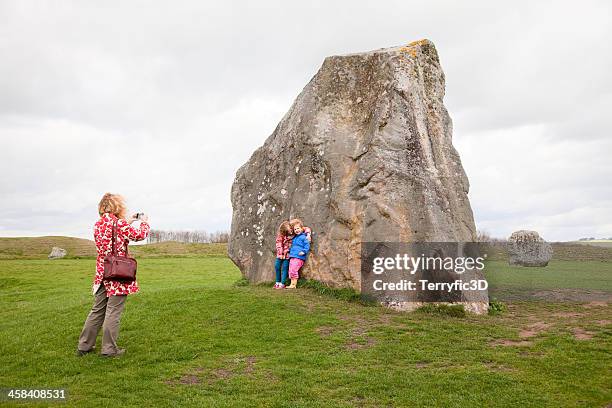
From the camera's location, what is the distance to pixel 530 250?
115 feet

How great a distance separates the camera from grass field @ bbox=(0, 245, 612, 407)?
829cm

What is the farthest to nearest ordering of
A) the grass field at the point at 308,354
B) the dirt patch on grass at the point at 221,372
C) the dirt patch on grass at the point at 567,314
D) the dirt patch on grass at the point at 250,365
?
the dirt patch on grass at the point at 567,314 < the dirt patch on grass at the point at 250,365 < the dirt patch on grass at the point at 221,372 < the grass field at the point at 308,354

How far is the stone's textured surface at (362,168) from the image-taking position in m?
14.4

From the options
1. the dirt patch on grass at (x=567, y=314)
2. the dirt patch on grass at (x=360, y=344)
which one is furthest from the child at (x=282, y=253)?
the dirt patch on grass at (x=567, y=314)

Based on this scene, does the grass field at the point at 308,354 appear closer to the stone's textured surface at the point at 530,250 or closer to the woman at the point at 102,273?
the woman at the point at 102,273

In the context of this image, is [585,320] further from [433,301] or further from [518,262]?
[518,262]

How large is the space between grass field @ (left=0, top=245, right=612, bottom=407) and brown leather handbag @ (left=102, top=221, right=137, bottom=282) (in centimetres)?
169

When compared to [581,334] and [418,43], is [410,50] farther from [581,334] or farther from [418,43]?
[581,334]

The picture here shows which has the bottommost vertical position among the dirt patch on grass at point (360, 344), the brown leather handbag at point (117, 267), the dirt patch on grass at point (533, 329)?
the dirt patch on grass at point (360, 344)

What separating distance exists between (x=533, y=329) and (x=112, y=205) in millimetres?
9996

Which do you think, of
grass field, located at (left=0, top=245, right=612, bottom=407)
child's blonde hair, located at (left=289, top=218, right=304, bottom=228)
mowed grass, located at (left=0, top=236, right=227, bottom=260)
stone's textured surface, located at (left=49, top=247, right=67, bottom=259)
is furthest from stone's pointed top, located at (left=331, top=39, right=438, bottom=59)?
stone's textured surface, located at (left=49, top=247, right=67, bottom=259)

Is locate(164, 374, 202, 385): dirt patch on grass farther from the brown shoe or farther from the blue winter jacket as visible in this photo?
the blue winter jacket

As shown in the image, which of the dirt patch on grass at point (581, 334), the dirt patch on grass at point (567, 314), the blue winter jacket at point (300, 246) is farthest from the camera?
the blue winter jacket at point (300, 246)

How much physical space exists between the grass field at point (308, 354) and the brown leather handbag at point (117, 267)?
169cm
